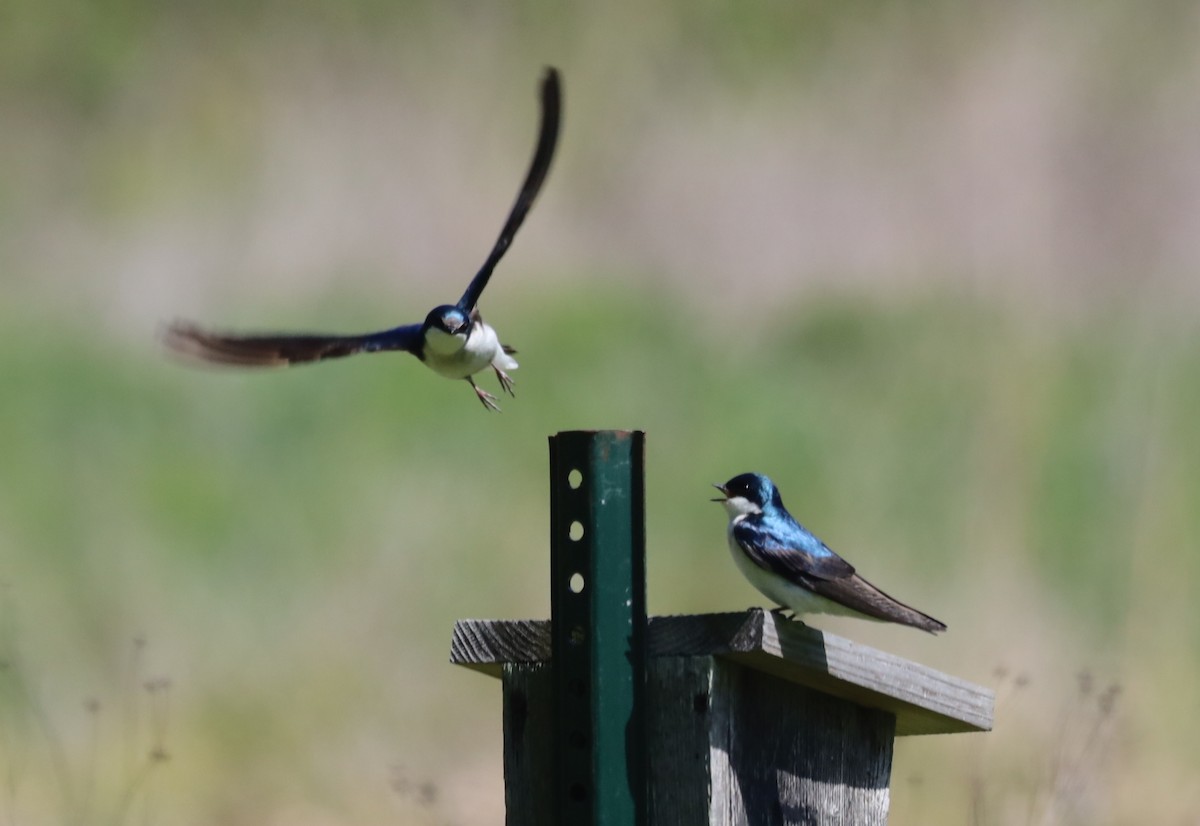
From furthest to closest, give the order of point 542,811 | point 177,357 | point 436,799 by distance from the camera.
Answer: point 436,799 → point 177,357 → point 542,811

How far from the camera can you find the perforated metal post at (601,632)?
7.83 ft

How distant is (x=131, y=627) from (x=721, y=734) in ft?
14.0

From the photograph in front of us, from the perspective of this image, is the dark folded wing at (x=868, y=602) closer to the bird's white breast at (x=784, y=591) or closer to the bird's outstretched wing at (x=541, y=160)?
the bird's white breast at (x=784, y=591)

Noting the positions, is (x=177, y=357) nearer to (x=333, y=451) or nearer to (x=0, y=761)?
(x=0, y=761)

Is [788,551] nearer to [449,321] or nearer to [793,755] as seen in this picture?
[793,755]

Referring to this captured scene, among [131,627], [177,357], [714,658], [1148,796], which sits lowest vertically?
[1148,796]

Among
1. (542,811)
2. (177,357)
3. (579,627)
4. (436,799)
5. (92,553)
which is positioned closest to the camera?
(579,627)

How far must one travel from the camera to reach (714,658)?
97.2 inches

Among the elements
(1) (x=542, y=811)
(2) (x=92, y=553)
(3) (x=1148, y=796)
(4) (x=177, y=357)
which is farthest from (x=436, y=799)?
(2) (x=92, y=553)

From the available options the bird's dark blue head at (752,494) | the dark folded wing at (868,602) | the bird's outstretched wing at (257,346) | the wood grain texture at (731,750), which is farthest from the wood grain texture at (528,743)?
the bird's outstretched wing at (257,346)

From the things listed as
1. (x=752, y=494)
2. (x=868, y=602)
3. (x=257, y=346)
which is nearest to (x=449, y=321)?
Result: (x=257, y=346)

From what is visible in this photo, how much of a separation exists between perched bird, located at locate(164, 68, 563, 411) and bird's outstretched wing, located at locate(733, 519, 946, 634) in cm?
86

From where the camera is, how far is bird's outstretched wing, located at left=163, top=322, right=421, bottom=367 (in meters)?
3.46

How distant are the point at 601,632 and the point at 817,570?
720mm
